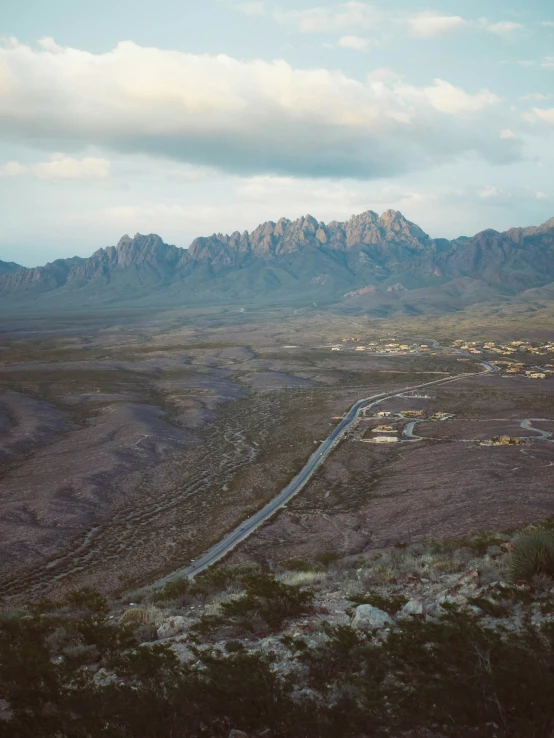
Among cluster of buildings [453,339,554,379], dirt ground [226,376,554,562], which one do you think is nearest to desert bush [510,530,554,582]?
dirt ground [226,376,554,562]

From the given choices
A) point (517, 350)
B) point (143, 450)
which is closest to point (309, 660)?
point (143, 450)

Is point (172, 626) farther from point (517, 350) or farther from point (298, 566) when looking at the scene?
point (517, 350)

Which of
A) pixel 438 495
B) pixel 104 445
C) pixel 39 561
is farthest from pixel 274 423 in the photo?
pixel 39 561

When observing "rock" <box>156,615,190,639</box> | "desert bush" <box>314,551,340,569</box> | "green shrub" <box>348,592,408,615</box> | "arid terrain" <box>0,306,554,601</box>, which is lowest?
"arid terrain" <box>0,306,554,601</box>

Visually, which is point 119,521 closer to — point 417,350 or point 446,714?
point 446,714

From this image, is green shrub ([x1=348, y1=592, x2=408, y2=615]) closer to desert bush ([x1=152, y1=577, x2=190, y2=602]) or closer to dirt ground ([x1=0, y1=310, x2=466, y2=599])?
desert bush ([x1=152, y1=577, x2=190, y2=602])
